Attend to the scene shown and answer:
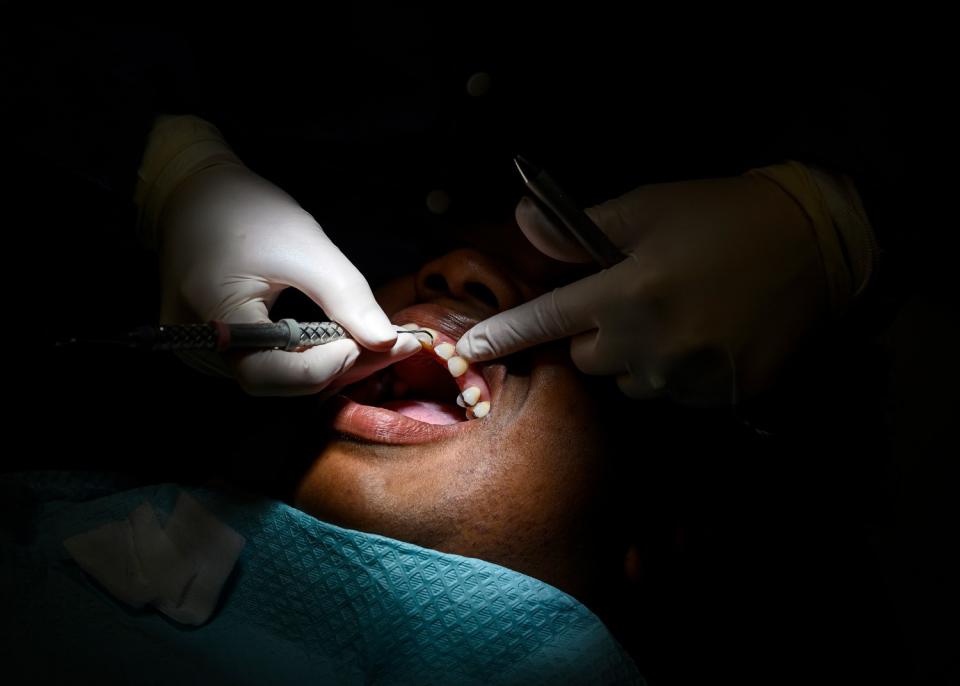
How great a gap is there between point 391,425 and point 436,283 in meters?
0.30

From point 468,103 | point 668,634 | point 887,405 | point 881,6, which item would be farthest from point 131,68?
point 887,405

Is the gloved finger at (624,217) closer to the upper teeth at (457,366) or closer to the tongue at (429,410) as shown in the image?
the upper teeth at (457,366)

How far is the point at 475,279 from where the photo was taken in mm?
1218

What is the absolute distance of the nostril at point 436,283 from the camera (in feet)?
4.21

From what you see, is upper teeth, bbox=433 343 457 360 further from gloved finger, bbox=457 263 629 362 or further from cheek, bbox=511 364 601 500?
cheek, bbox=511 364 601 500

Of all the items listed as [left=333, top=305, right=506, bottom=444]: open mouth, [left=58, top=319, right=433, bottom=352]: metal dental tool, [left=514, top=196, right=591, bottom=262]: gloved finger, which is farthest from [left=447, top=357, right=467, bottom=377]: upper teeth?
[left=514, top=196, right=591, bottom=262]: gloved finger

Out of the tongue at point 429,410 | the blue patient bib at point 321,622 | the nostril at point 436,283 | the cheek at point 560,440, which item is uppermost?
the nostril at point 436,283

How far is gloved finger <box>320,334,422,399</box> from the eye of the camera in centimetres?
112

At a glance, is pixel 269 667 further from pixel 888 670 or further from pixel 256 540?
pixel 888 670

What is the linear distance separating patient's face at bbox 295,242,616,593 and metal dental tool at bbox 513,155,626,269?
0.61ft

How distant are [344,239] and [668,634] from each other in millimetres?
1138

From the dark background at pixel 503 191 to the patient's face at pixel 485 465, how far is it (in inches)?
4.3

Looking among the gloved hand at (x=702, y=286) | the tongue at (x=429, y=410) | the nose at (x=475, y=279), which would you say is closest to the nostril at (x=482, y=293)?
the nose at (x=475, y=279)

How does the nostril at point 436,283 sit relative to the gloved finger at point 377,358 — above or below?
above
